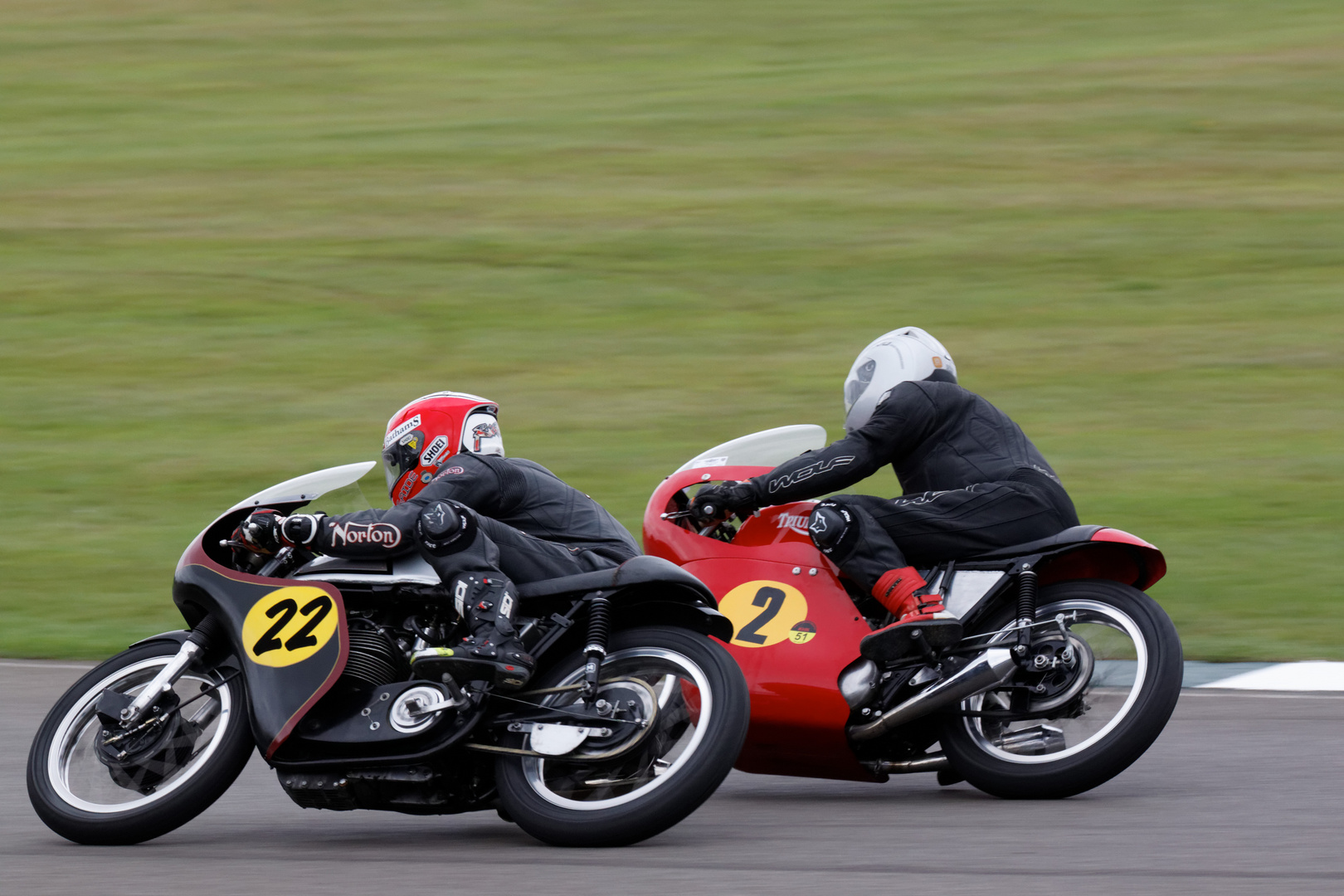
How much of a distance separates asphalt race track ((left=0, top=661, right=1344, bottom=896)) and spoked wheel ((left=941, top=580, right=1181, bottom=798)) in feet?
0.41

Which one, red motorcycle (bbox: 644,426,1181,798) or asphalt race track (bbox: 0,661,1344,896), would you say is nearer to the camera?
asphalt race track (bbox: 0,661,1344,896)

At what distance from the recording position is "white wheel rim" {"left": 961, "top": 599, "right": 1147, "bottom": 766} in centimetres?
619

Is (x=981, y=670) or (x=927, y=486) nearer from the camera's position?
(x=981, y=670)

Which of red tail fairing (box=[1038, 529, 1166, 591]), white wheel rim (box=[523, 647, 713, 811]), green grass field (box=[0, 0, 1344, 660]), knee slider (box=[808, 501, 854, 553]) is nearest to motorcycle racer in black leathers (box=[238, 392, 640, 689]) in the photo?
white wheel rim (box=[523, 647, 713, 811])

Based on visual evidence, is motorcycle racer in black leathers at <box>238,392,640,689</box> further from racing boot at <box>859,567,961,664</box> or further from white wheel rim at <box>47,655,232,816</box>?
racing boot at <box>859,567,961,664</box>

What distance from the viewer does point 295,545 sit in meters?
5.99

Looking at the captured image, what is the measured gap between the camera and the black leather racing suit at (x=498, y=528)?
19.2 feet

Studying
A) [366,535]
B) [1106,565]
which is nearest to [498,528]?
[366,535]

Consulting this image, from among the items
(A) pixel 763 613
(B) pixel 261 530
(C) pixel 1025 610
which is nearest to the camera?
(B) pixel 261 530

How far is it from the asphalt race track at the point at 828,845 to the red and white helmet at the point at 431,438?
46.5 inches

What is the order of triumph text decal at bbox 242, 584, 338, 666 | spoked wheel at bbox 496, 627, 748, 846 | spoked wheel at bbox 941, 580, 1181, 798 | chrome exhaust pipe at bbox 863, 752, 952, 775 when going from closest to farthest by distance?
spoked wheel at bbox 496, 627, 748, 846 < triumph text decal at bbox 242, 584, 338, 666 < spoked wheel at bbox 941, 580, 1181, 798 < chrome exhaust pipe at bbox 863, 752, 952, 775

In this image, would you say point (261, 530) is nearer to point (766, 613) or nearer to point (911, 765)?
point (766, 613)

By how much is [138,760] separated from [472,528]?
127 centimetres

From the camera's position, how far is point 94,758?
590 cm
